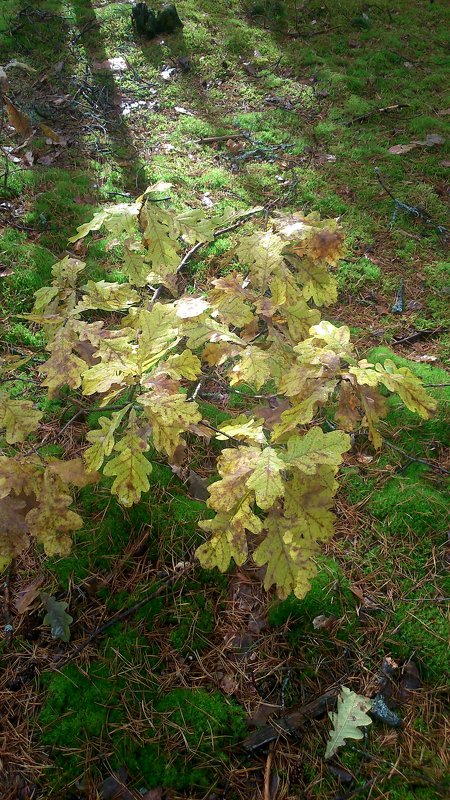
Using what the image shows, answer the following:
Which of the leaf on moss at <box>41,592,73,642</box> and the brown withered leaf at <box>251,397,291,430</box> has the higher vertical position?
the brown withered leaf at <box>251,397,291,430</box>

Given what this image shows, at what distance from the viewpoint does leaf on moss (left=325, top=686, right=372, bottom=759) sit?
164cm

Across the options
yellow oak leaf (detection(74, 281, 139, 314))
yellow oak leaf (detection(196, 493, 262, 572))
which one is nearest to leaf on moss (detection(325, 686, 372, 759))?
yellow oak leaf (detection(196, 493, 262, 572))

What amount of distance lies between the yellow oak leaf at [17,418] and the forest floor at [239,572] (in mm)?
568

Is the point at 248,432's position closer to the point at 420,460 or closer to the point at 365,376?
the point at 365,376

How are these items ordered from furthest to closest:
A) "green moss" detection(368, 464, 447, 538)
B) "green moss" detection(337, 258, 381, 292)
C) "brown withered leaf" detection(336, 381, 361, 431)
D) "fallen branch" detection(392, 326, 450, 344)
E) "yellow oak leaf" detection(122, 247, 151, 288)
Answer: "green moss" detection(337, 258, 381, 292), "fallen branch" detection(392, 326, 450, 344), "yellow oak leaf" detection(122, 247, 151, 288), "green moss" detection(368, 464, 447, 538), "brown withered leaf" detection(336, 381, 361, 431)

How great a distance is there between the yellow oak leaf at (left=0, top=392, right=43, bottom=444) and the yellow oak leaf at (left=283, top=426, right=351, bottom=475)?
945 mm

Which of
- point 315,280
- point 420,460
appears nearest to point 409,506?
point 420,460

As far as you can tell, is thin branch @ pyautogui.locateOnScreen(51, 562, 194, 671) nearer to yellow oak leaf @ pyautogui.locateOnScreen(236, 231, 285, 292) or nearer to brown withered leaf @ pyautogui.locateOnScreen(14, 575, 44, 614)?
brown withered leaf @ pyautogui.locateOnScreen(14, 575, 44, 614)

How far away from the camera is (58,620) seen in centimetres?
191

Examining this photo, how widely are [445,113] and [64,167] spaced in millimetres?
3739

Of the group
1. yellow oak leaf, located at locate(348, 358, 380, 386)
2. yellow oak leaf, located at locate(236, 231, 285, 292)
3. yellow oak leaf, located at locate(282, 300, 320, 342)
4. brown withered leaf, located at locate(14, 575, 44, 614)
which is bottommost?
brown withered leaf, located at locate(14, 575, 44, 614)

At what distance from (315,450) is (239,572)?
79cm

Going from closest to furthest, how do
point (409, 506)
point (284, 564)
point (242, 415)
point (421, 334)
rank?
point (284, 564), point (242, 415), point (409, 506), point (421, 334)

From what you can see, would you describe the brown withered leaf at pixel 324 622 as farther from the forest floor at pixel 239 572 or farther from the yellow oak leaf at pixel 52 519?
the yellow oak leaf at pixel 52 519
